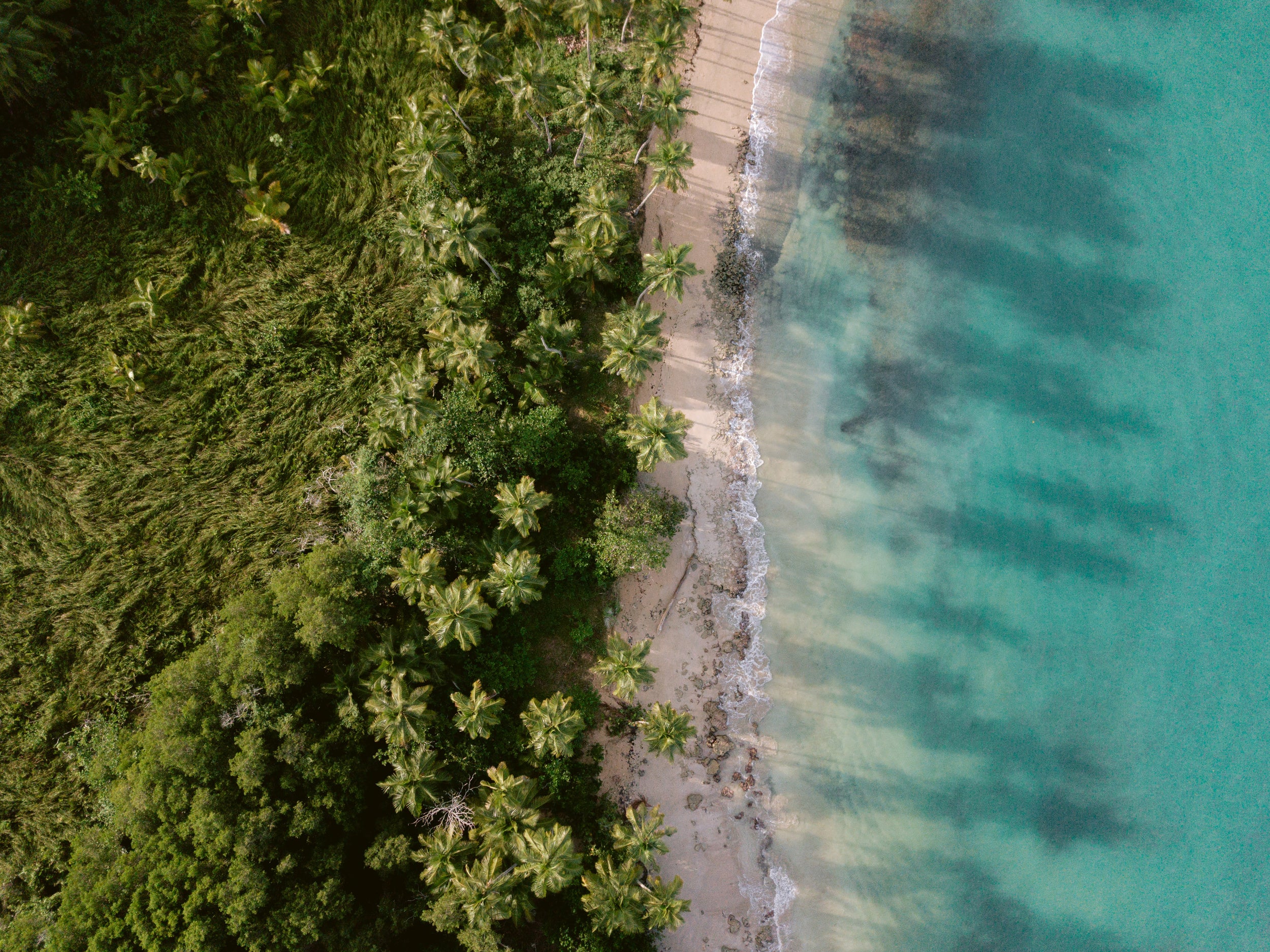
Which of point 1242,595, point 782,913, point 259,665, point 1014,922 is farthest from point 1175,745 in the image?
point 259,665

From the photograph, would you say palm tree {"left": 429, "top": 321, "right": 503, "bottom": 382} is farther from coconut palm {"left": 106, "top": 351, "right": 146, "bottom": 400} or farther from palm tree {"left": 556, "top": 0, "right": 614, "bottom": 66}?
coconut palm {"left": 106, "top": 351, "right": 146, "bottom": 400}

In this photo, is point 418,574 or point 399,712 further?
point 418,574

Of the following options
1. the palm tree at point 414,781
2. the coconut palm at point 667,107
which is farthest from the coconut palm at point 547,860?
the coconut palm at point 667,107

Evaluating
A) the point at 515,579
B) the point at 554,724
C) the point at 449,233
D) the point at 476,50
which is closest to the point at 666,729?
the point at 554,724

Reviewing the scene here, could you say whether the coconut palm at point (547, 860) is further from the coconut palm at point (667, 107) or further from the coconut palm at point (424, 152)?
the coconut palm at point (667, 107)

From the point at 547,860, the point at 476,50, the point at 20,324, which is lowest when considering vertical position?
the point at 547,860

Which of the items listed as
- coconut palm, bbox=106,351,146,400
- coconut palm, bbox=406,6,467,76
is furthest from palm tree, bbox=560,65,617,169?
coconut palm, bbox=106,351,146,400

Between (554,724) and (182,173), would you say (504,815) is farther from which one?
(182,173)
